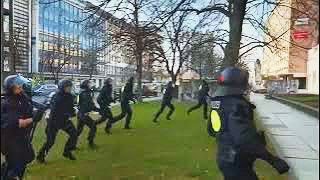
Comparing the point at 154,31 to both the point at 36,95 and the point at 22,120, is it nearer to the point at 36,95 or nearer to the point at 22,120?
the point at 36,95

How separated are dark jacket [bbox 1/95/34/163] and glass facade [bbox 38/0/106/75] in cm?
513

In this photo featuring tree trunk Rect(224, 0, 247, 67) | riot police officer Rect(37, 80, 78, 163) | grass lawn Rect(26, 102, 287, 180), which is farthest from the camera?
tree trunk Rect(224, 0, 247, 67)

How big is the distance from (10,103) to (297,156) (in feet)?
18.0

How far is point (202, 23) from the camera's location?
17.4 metres

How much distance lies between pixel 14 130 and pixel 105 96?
8705mm

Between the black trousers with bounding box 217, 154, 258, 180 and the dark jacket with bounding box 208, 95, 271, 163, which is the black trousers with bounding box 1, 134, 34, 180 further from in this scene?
the dark jacket with bounding box 208, 95, 271, 163

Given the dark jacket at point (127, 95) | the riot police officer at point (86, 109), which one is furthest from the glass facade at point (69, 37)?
the dark jacket at point (127, 95)

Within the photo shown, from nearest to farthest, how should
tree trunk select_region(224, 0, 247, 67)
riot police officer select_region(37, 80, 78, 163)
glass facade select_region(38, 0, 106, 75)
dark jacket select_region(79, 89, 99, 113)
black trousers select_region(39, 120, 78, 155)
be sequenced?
riot police officer select_region(37, 80, 78, 163) → black trousers select_region(39, 120, 78, 155) → dark jacket select_region(79, 89, 99, 113) → tree trunk select_region(224, 0, 247, 67) → glass facade select_region(38, 0, 106, 75)

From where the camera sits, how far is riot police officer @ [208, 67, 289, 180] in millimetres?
4281

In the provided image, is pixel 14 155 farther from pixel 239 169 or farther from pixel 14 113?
pixel 239 169

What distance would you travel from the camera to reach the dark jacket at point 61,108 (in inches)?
389

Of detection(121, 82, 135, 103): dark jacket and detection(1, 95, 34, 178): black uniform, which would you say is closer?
detection(1, 95, 34, 178): black uniform

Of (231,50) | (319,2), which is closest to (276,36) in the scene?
(231,50)

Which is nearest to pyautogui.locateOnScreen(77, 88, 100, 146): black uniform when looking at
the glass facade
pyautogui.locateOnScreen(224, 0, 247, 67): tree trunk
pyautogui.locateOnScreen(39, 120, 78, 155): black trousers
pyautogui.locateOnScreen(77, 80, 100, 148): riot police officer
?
pyautogui.locateOnScreen(77, 80, 100, 148): riot police officer
